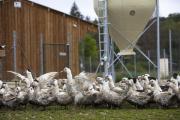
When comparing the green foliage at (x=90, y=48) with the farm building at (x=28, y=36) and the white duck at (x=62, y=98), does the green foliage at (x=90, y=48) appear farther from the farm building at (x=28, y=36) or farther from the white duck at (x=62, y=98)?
the white duck at (x=62, y=98)

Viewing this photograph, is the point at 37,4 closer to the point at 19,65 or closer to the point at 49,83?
the point at 19,65

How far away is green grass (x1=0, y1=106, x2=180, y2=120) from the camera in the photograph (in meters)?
11.9

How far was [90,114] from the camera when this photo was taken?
12609 millimetres

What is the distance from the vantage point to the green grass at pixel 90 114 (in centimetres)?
1186

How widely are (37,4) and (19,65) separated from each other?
4.22 meters

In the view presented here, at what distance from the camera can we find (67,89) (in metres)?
14.7

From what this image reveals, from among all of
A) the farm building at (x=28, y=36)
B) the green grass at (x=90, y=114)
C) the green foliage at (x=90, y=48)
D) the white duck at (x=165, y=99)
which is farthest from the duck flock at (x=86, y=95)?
the green foliage at (x=90, y=48)

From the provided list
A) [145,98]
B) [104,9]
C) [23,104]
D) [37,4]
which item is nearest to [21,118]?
[23,104]

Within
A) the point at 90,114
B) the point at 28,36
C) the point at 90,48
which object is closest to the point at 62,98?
the point at 90,114

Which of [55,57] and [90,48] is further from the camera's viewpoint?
[90,48]

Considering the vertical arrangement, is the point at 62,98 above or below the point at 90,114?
above

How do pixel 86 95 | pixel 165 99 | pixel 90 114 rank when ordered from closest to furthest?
pixel 90 114 < pixel 165 99 < pixel 86 95

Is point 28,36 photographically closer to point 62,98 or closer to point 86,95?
point 62,98

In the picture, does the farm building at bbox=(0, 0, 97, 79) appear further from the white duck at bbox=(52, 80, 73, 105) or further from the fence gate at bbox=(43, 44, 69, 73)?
the white duck at bbox=(52, 80, 73, 105)
